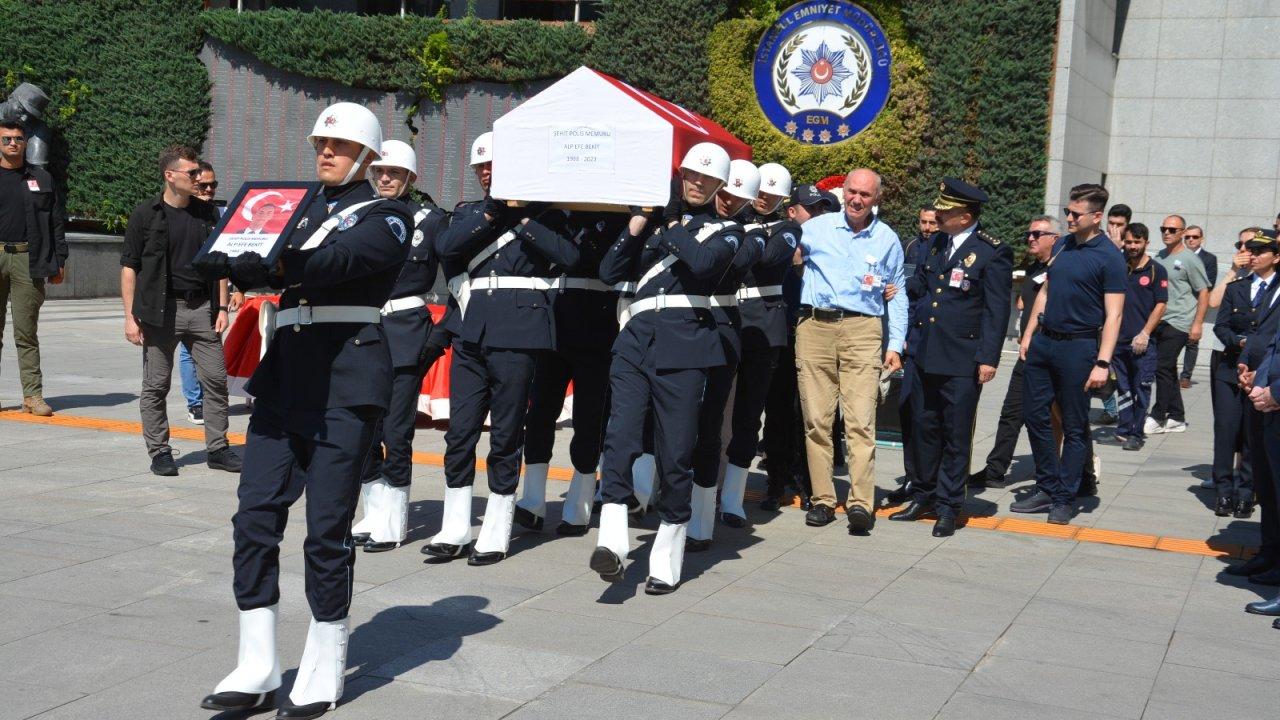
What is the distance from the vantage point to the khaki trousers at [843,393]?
7.54m

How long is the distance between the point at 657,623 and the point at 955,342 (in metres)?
3.09

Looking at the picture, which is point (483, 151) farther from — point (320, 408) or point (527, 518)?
point (320, 408)

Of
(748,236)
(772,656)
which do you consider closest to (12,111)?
(748,236)

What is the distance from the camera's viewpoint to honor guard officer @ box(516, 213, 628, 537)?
6.48m

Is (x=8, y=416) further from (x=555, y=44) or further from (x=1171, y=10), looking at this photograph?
(x=1171, y=10)

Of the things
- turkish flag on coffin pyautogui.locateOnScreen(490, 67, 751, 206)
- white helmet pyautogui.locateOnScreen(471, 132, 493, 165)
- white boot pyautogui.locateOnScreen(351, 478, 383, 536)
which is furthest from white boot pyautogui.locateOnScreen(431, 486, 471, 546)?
white helmet pyautogui.locateOnScreen(471, 132, 493, 165)

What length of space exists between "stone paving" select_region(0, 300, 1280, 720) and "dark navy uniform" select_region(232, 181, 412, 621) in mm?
482

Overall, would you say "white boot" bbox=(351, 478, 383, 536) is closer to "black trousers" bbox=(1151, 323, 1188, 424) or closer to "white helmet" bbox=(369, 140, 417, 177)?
"white helmet" bbox=(369, 140, 417, 177)

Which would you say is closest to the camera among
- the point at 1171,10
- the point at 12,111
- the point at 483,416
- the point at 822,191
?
the point at 483,416

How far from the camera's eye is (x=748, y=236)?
248 inches

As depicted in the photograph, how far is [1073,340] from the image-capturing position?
26.2 feet

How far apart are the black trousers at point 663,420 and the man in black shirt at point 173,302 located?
3447 mm

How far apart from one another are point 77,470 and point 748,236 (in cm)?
459

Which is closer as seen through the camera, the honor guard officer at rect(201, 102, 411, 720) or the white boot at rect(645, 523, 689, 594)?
the honor guard officer at rect(201, 102, 411, 720)
